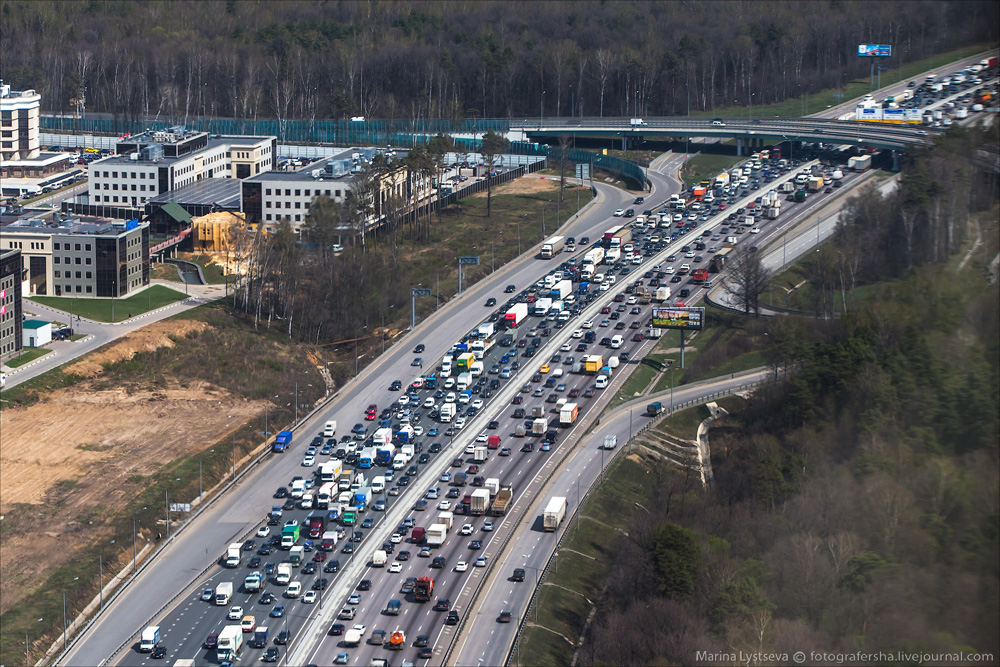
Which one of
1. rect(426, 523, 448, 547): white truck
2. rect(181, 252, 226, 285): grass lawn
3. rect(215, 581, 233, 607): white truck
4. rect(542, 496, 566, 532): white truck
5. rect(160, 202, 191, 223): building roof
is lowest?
rect(215, 581, 233, 607): white truck

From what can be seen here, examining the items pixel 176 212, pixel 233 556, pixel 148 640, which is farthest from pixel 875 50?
pixel 148 640

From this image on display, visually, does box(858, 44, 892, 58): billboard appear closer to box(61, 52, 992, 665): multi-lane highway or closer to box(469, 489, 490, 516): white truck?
box(61, 52, 992, 665): multi-lane highway

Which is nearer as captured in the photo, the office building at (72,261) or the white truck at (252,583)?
the white truck at (252,583)

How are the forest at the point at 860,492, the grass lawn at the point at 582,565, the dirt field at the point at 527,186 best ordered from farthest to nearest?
the dirt field at the point at 527,186
the grass lawn at the point at 582,565
the forest at the point at 860,492

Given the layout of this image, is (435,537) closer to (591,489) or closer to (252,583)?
(252,583)

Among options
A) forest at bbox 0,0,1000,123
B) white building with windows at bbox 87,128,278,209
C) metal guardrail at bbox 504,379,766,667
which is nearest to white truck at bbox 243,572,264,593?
metal guardrail at bbox 504,379,766,667

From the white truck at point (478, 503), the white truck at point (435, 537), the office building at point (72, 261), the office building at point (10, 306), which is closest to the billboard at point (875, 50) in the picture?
the office building at point (72, 261)

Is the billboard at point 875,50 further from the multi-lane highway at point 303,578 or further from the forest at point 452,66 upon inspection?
the multi-lane highway at point 303,578
